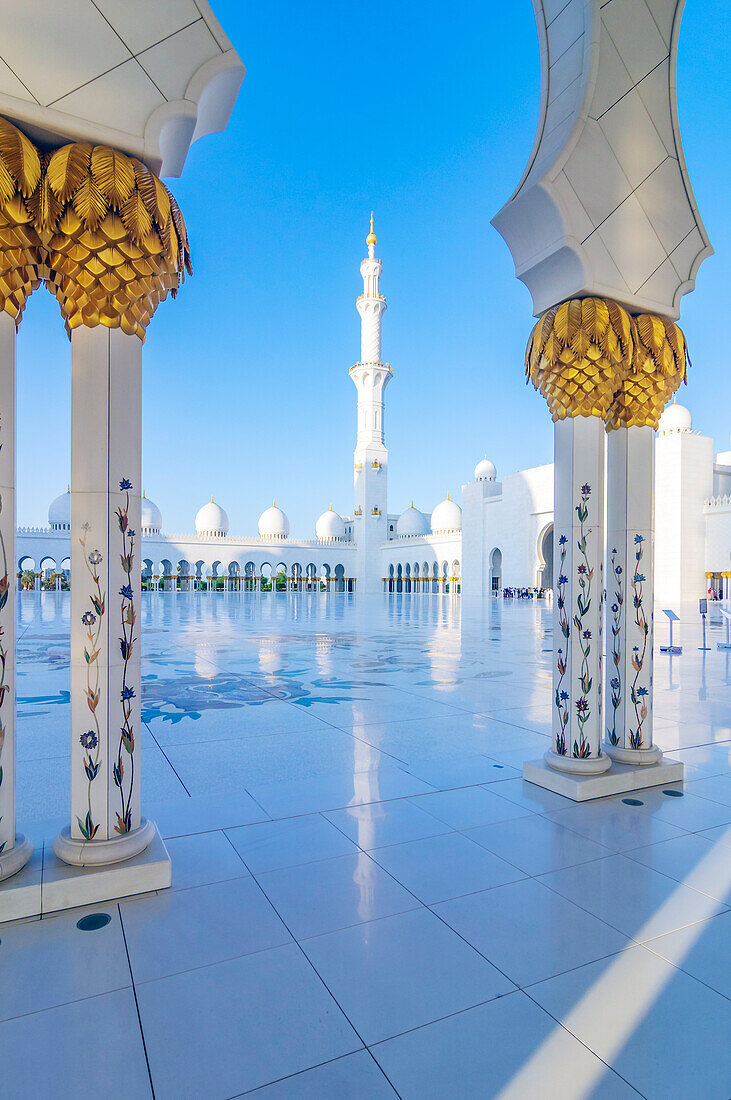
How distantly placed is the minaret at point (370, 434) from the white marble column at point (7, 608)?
26891 millimetres

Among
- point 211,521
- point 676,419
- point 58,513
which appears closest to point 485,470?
point 676,419

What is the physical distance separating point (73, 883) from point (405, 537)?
107 feet

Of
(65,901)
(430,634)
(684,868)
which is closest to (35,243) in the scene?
(65,901)

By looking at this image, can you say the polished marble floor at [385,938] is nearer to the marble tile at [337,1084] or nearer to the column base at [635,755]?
the marble tile at [337,1084]

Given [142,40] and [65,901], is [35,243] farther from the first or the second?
[65,901]

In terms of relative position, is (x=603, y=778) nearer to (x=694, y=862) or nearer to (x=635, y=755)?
(x=635, y=755)

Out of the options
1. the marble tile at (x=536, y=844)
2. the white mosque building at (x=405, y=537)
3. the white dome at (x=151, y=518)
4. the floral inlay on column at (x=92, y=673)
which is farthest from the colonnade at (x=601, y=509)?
the white dome at (x=151, y=518)

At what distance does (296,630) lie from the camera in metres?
9.64

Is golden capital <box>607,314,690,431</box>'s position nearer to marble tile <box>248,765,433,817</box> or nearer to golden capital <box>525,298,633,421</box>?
golden capital <box>525,298,633,421</box>

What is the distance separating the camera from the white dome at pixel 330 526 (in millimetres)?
35719

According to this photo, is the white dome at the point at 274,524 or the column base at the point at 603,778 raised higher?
the white dome at the point at 274,524

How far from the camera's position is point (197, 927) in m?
1.62

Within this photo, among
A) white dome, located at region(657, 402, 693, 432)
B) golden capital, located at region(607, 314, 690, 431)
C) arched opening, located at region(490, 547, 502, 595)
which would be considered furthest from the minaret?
golden capital, located at region(607, 314, 690, 431)

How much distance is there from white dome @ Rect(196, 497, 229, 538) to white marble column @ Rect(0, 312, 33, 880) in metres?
31.4
